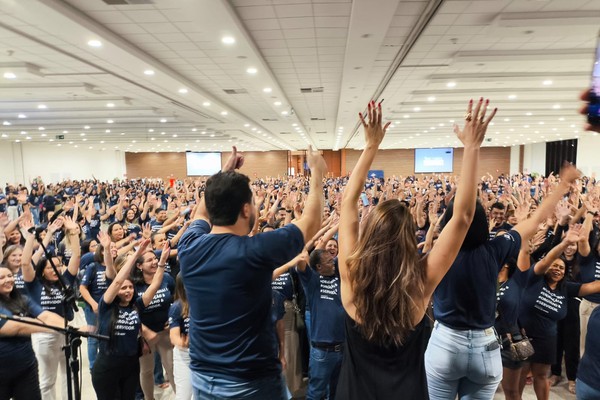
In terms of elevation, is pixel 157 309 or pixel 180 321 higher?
pixel 180 321

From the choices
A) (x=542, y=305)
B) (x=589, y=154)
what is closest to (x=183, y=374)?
(x=542, y=305)

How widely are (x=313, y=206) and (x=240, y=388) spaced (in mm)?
733

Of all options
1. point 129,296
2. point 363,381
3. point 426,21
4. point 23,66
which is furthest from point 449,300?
point 23,66

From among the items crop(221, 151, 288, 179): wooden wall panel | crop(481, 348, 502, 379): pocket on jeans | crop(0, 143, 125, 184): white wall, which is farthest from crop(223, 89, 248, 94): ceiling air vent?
crop(221, 151, 288, 179): wooden wall panel

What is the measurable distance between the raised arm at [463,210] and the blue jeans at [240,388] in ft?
2.24

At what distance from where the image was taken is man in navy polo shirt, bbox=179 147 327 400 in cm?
148

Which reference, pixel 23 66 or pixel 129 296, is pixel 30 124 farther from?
pixel 129 296

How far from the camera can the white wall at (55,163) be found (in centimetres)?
2622

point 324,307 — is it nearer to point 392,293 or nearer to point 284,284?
point 284,284

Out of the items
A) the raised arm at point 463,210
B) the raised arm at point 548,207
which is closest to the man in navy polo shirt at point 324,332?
the raised arm at point 548,207

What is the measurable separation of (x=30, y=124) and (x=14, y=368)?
55.7 ft

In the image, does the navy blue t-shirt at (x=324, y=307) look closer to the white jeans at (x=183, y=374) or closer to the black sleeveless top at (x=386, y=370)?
the white jeans at (x=183, y=374)

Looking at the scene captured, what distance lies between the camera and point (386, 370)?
136 cm

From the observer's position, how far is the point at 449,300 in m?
2.07
